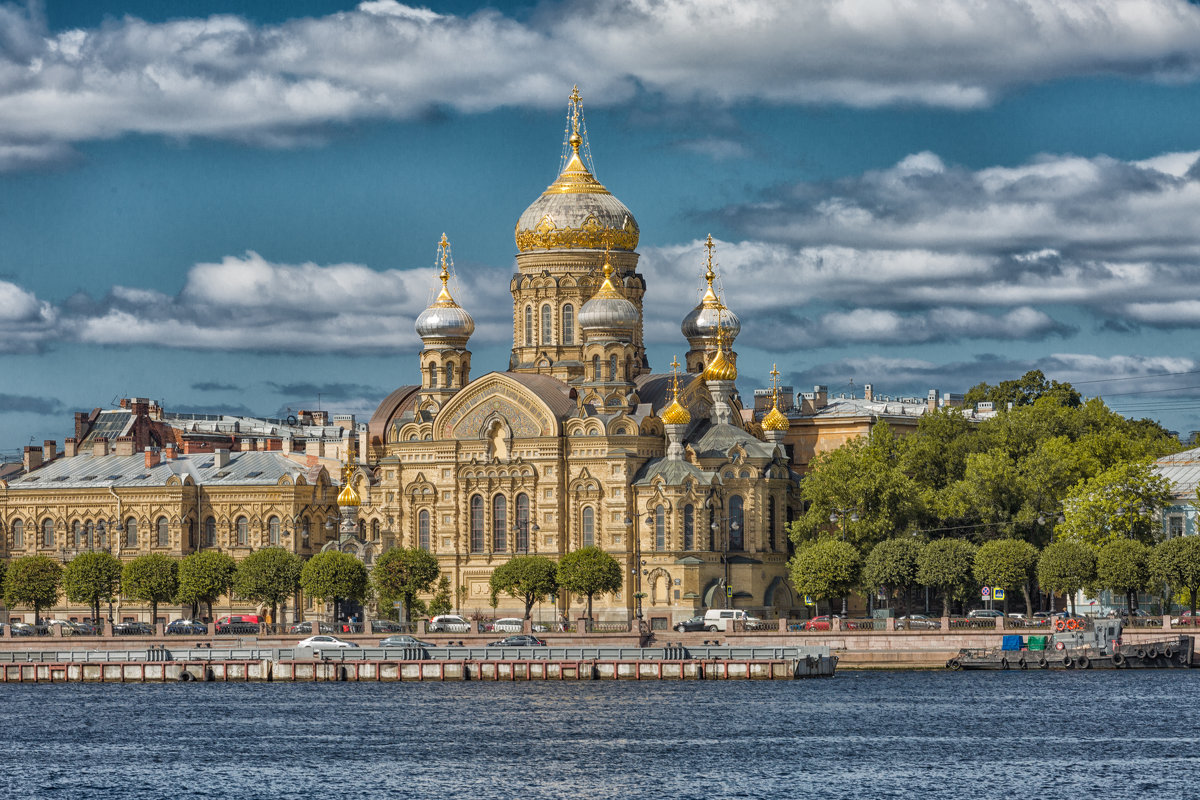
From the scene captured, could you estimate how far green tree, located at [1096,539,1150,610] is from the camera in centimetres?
9431

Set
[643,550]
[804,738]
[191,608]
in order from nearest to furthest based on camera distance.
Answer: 1. [804,738]
2. [643,550]
3. [191,608]

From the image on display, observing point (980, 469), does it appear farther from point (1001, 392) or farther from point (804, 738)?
point (804, 738)

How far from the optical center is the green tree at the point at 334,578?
10781 centimetres

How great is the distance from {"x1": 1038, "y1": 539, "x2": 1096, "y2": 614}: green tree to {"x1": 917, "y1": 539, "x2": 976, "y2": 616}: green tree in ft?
15.2

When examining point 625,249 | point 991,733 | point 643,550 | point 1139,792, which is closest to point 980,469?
point 643,550

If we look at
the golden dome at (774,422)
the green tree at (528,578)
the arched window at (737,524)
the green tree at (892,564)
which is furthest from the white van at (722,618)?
the golden dome at (774,422)

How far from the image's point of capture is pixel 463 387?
11550 centimetres

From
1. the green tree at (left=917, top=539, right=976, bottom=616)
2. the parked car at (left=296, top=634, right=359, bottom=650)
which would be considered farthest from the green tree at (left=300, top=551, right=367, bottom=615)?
the green tree at (left=917, top=539, right=976, bottom=616)

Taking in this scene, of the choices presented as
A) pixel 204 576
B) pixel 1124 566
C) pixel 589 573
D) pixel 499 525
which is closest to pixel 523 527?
pixel 499 525

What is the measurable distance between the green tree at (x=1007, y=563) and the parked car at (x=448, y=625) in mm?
20561

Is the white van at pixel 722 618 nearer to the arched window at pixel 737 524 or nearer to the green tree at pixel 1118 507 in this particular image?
the arched window at pixel 737 524

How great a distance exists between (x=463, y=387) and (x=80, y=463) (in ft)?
74.9

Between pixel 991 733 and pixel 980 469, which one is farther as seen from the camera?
pixel 980 469

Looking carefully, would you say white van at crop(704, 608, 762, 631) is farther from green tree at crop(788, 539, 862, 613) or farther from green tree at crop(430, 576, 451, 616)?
green tree at crop(430, 576, 451, 616)
